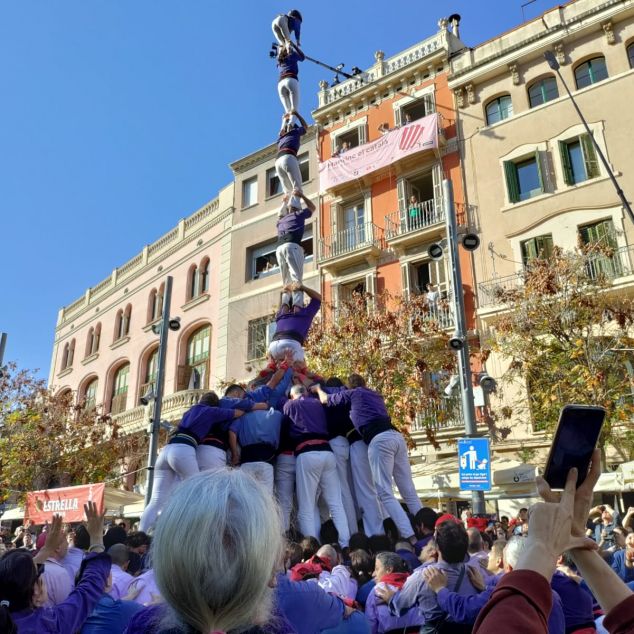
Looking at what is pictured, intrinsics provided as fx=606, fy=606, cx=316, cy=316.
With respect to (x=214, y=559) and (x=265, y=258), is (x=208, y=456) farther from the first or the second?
(x=265, y=258)

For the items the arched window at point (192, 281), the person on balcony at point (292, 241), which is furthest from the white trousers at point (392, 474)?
the arched window at point (192, 281)

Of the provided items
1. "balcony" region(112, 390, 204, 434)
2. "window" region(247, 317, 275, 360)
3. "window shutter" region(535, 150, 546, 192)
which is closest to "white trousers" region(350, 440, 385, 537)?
"window shutter" region(535, 150, 546, 192)

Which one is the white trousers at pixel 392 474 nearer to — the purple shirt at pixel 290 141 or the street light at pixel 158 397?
the purple shirt at pixel 290 141

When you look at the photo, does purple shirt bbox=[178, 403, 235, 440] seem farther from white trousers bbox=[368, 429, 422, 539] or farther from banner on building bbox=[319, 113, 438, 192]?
banner on building bbox=[319, 113, 438, 192]

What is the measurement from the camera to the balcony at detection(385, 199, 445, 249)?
927 inches

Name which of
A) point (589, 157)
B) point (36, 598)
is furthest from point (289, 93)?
point (589, 157)

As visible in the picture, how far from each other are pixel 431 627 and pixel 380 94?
26.8m

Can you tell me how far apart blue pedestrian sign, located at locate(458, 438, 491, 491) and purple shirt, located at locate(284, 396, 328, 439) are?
3.99 meters

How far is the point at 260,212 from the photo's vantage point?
30.2m

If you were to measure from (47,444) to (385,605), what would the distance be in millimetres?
25406

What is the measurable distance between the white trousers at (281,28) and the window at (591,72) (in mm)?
14411

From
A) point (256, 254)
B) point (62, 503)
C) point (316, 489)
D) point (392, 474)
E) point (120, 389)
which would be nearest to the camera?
point (316, 489)

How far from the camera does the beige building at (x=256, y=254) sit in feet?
91.1

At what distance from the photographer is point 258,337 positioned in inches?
1092
